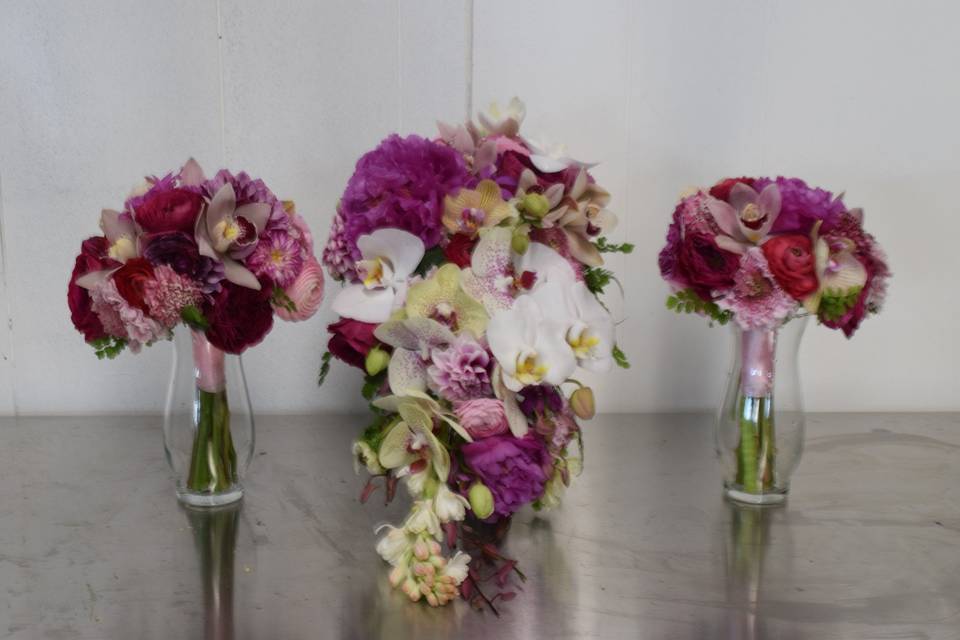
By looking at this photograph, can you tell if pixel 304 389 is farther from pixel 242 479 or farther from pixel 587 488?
pixel 587 488

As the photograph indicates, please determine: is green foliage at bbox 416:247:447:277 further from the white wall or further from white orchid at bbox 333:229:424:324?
the white wall

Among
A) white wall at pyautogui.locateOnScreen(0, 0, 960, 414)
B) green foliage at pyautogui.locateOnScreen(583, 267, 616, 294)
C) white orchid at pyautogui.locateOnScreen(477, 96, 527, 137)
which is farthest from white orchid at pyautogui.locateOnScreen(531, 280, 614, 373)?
white wall at pyautogui.locateOnScreen(0, 0, 960, 414)

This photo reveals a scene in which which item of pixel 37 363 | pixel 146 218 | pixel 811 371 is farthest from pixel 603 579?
pixel 37 363

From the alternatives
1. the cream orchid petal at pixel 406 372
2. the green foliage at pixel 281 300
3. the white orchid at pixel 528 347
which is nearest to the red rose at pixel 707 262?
the white orchid at pixel 528 347

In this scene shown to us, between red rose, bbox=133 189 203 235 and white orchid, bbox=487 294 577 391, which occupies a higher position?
red rose, bbox=133 189 203 235

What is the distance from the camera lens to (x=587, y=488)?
1184 mm

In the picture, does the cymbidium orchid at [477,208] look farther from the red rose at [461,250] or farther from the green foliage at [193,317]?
the green foliage at [193,317]

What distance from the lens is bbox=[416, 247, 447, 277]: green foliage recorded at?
0.95 meters

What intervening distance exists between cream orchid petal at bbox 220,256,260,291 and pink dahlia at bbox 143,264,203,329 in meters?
0.03

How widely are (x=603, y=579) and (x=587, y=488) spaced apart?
0.29 meters

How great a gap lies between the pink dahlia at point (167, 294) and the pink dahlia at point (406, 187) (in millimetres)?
164

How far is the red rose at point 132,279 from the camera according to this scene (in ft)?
2.92

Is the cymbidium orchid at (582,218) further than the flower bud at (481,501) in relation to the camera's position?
Yes

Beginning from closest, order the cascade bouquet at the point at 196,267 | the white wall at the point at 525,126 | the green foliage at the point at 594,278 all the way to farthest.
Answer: the cascade bouquet at the point at 196,267, the green foliage at the point at 594,278, the white wall at the point at 525,126
